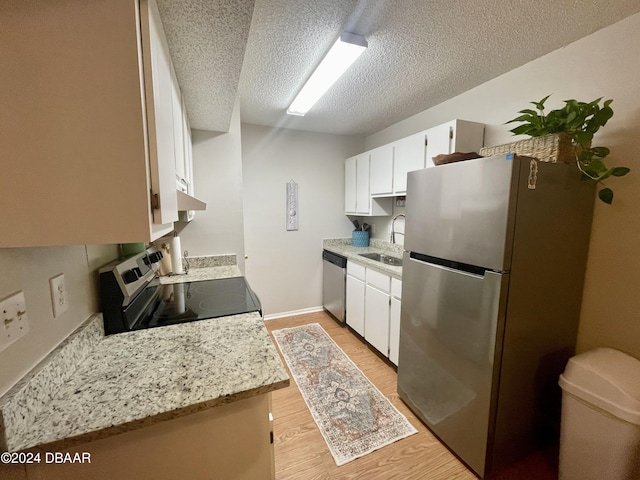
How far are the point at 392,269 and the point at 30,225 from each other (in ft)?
6.81

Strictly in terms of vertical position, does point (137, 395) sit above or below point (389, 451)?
above

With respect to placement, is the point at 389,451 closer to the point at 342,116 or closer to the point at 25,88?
the point at 25,88

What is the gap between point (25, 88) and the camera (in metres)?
0.52

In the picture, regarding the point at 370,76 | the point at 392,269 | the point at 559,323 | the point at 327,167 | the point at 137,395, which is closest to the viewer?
the point at 137,395

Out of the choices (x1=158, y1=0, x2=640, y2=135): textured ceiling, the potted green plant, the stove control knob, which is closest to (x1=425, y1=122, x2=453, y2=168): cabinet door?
(x1=158, y1=0, x2=640, y2=135): textured ceiling

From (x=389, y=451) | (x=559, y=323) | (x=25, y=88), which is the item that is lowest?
(x=389, y=451)

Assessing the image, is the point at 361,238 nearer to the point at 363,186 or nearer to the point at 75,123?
the point at 363,186

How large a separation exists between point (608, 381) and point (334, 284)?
2.37 meters

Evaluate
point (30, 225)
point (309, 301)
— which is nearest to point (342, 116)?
point (309, 301)

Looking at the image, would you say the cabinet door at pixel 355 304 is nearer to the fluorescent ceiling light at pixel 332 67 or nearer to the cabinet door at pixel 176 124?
the fluorescent ceiling light at pixel 332 67

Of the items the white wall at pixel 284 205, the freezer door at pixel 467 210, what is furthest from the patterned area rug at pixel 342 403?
the freezer door at pixel 467 210

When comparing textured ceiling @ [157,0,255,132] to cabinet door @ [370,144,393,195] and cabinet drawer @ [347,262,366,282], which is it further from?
cabinet drawer @ [347,262,366,282]

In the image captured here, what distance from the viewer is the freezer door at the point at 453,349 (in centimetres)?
125

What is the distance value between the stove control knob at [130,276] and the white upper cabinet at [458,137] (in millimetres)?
2216
